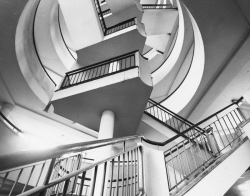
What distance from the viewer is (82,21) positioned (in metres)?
8.03

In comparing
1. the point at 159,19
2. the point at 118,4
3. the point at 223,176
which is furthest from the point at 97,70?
the point at 159,19

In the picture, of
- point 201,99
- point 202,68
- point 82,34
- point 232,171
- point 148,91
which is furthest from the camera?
point 82,34

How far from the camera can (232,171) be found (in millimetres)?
3146

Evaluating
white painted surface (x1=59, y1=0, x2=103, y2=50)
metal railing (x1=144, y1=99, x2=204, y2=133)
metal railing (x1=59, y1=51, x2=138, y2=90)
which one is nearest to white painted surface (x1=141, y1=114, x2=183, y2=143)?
metal railing (x1=144, y1=99, x2=204, y2=133)

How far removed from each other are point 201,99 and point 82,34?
22.1ft

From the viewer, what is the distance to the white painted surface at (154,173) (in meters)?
2.64

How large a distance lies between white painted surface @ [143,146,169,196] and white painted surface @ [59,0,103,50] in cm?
689

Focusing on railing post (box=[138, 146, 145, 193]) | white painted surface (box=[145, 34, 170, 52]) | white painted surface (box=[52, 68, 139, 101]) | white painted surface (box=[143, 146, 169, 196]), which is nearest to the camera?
railing post (box=[138, 146, 145, 193])

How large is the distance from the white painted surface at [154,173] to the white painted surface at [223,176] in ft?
1.36

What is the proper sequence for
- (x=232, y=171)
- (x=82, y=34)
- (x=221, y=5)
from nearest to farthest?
(x=232, y=171) → (x=221, y=5) → (x=82, y=34)

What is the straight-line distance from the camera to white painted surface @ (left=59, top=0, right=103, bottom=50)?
25.3 ft

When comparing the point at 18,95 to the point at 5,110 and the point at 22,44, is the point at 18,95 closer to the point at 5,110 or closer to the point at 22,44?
the point at 5,110

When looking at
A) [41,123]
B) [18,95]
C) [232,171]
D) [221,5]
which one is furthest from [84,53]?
[232,171]

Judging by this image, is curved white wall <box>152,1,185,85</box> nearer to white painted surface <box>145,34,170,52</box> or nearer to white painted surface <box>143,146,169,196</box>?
white painted surface <box>145,34,170,52</box>
